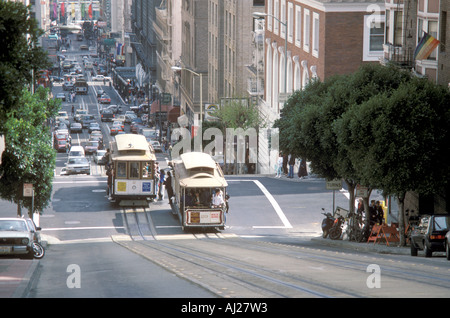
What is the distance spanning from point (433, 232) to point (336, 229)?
860 centimetres

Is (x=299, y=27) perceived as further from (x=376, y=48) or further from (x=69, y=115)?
(x=69, y=115)

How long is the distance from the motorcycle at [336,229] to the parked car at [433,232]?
302 inches

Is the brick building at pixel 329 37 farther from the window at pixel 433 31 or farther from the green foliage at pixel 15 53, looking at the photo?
the green foliage at pixel 15 53

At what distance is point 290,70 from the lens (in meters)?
59.9

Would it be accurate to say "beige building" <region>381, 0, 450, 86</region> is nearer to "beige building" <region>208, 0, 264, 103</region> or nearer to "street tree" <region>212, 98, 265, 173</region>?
"street tree" <region>212, 98, 265, 173</region>

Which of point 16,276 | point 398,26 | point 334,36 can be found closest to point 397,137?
point 398,26

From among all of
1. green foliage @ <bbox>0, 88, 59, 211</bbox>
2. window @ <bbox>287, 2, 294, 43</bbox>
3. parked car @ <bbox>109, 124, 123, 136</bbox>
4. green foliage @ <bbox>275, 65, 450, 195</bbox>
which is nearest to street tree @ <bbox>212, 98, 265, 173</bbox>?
window @ <bbox>287, 2, 294, 43</bbox>

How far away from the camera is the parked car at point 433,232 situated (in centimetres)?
2622

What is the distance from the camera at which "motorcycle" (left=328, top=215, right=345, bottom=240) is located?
113ft

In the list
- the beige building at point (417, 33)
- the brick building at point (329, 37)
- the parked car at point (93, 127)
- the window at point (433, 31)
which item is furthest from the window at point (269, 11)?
the parked car at point (93, 127)

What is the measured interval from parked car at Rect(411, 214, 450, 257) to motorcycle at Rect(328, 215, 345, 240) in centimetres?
768

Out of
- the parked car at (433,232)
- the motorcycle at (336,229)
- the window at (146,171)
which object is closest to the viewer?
the parked car at (433,232)

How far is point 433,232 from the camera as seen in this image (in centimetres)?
2625
